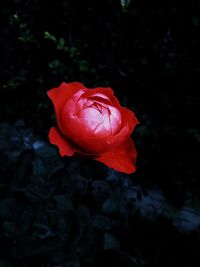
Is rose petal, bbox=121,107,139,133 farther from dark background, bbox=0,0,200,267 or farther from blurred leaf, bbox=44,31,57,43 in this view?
blurred leaf, bbox=44,31,57,43

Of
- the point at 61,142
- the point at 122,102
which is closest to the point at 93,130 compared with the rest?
the point at 61,142

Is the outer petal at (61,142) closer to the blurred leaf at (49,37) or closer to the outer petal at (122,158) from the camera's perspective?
the outer petal at (122,158)

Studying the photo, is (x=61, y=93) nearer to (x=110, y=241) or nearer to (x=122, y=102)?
(x=110, y=241)

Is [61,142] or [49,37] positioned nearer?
[61,142]

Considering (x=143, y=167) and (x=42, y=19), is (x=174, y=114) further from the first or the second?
(x=42, y=19)

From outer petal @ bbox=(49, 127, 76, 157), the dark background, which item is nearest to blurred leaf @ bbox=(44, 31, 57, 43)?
the dark background

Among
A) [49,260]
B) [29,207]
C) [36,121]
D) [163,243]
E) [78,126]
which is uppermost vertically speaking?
[78,126]

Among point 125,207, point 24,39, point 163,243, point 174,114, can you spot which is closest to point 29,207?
point 125,207
